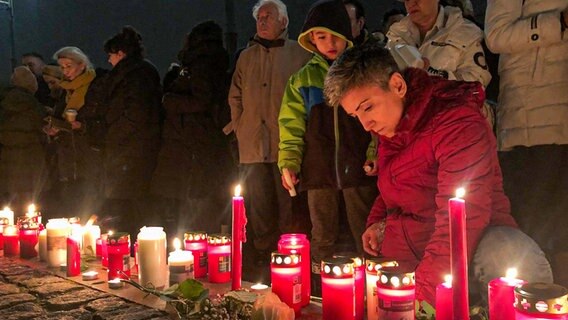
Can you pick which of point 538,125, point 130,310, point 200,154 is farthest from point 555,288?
point 200,154

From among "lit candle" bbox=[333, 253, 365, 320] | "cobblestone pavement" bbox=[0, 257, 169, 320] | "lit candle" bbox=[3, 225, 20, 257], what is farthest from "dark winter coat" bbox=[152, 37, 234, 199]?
"lit candle" bbox=[333, 253, 365, 320]

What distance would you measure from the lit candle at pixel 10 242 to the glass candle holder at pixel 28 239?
0.39ft

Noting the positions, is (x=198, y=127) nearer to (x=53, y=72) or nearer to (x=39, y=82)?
(x=53, y=72)

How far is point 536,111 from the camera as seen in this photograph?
3088 mm

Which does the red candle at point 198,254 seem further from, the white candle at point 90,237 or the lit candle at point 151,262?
the white candle at point 90,237

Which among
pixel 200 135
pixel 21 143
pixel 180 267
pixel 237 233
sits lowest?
pixel 180 267

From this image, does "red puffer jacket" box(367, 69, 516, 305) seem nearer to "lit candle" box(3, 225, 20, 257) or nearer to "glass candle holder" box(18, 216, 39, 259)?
"glass candle holder" box(18, 216, 39, 259)

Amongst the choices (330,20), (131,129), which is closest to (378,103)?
(330,20)

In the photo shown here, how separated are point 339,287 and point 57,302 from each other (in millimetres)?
1279

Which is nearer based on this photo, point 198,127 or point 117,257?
point 117,257

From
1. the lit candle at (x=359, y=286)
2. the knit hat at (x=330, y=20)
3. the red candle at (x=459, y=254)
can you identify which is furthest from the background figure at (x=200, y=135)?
the red candle at (x=459, y=254)

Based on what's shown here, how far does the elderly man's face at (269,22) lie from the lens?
4.25 m

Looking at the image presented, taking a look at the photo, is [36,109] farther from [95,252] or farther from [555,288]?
[555,288]

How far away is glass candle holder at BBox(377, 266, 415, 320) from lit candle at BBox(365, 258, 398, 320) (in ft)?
0.43
